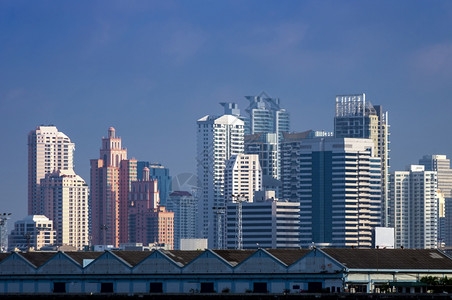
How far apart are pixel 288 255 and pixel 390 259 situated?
1284 cm

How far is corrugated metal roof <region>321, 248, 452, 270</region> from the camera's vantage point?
128 metres

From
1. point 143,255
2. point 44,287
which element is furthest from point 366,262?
point 44,287

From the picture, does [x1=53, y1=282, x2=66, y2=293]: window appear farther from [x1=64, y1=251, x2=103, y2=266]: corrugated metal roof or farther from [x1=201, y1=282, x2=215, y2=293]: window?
[x1=201, y1=282, x2=215, y2=293]: window

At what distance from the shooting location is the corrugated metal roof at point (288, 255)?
12631cm

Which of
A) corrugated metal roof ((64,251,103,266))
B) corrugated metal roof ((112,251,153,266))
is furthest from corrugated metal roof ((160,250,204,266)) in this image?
corrugated metal roof ((64,251,103,266))

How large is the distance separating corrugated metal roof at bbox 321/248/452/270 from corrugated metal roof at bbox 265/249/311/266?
3.12 m

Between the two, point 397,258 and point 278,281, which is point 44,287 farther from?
point 397,258

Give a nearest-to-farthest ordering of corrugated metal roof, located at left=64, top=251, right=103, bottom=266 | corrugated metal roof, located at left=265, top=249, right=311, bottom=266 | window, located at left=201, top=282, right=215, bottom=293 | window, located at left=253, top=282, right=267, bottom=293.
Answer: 1. window, located at left=253, top=282, right=267, bottom=293
2. window, located at left=201, top=282, right=215, bottom=293
3. corrugated metal roof, located at left=265, top=249, right=311, bottom=266
4. corrugated metal roof, located at left=64, top=251, right=103, bottom=266

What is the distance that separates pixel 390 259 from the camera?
431 feet

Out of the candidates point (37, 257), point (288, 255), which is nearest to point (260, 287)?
point (288, 255)

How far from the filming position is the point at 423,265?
432 feet

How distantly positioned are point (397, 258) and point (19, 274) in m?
46.7
